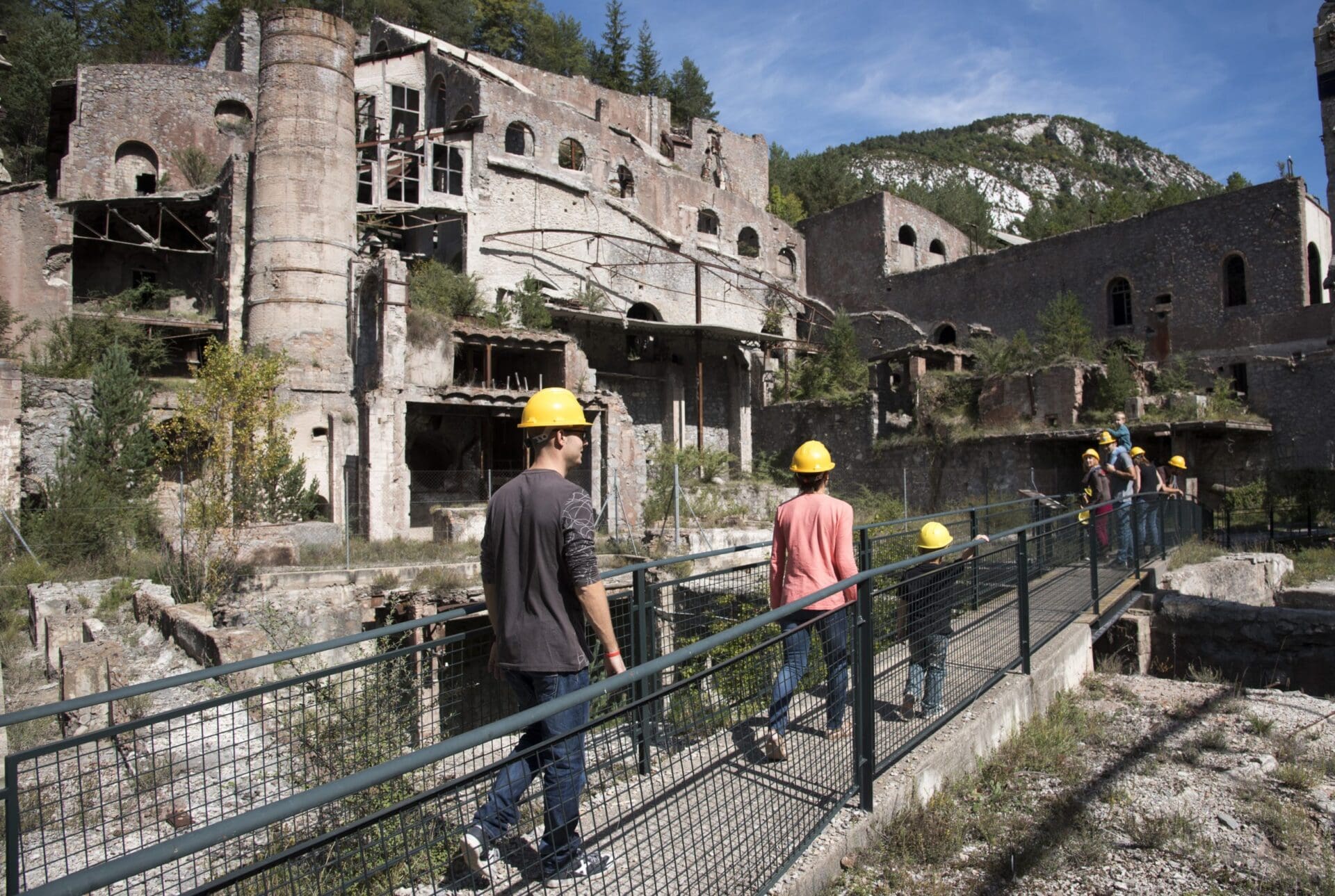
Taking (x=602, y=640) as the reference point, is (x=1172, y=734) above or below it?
below

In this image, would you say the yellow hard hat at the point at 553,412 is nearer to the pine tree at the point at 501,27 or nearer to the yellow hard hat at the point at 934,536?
the yellow hard hat at the point at 934,536

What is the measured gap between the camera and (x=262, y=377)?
1730 centimetres

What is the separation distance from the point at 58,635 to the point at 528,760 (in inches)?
454

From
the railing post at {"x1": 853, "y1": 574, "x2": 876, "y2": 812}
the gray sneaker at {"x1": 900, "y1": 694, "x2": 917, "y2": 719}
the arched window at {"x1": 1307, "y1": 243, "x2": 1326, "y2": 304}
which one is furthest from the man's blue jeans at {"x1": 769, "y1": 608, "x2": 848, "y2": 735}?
the arched window at {"x1": 1307, "y1": 243, "x2": 1326, "y2": 304}

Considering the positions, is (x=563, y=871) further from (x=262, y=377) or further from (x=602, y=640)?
(x=262, y=377)

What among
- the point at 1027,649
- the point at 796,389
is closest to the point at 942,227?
the point at 796,389

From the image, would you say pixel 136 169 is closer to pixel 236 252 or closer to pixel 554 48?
pixel 236 252

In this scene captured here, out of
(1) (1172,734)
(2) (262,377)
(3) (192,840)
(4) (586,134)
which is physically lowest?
(1) (1172,734)

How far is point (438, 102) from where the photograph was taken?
32.8 meters

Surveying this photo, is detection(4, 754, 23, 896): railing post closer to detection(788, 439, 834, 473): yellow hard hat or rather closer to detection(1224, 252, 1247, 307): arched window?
detection(788, 439, 834, 473): yellow hard hat

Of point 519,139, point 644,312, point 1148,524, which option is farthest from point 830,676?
point 519,139

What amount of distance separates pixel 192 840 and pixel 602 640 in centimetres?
178

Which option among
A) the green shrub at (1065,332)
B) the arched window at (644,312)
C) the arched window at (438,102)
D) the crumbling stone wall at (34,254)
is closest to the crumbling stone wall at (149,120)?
the crumbling stone wall at (34,254)

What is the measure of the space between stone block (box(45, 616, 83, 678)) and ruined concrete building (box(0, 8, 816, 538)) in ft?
26.0
